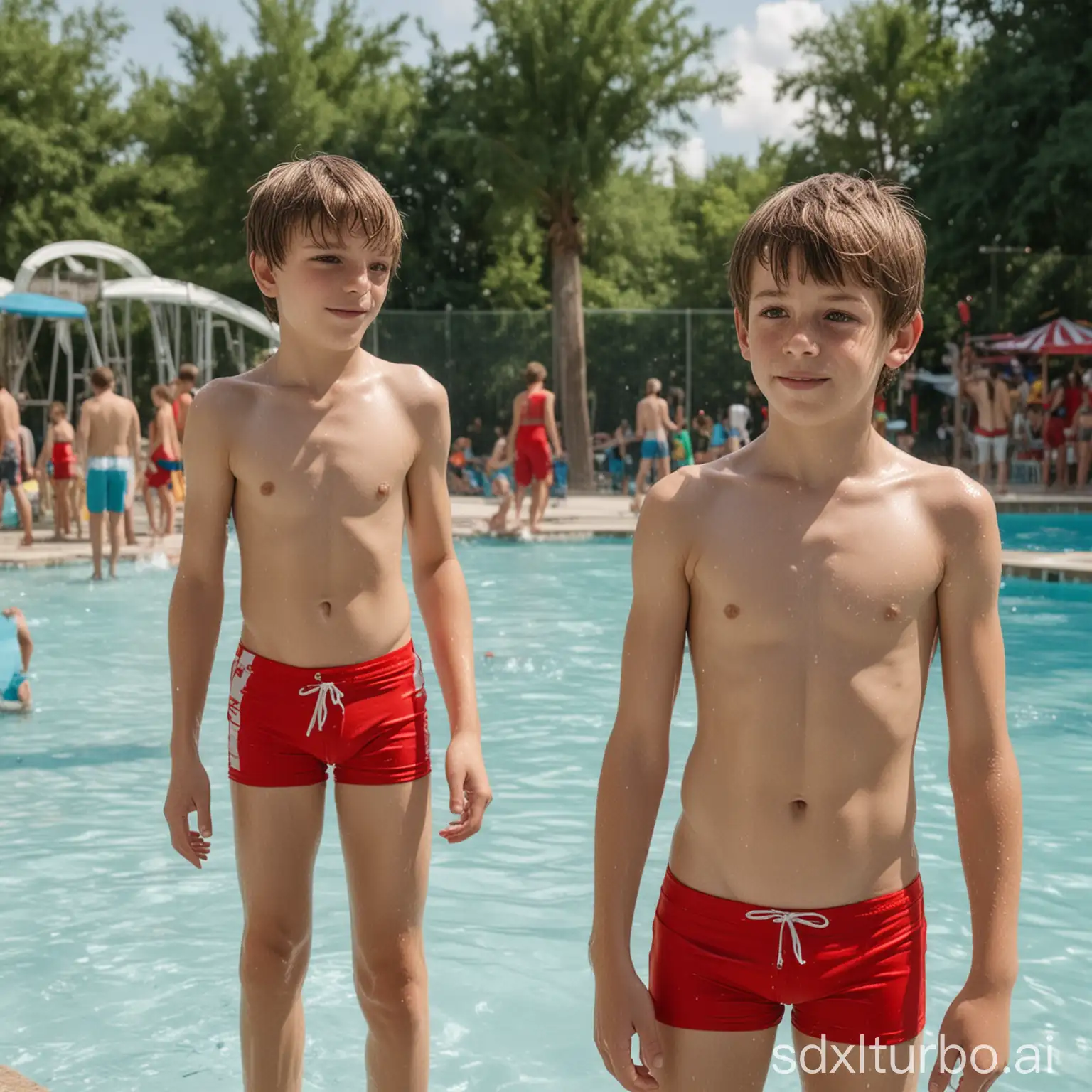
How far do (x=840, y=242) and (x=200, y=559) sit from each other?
1.57 m

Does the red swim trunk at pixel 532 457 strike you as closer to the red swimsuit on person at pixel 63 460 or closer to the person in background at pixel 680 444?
the person in background at pixel 680 444

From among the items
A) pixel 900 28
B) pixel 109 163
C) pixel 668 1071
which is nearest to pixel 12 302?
pixel 668 1071

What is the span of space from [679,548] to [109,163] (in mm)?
42899

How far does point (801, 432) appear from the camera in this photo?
2.18 metres

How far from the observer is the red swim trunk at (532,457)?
708 inches

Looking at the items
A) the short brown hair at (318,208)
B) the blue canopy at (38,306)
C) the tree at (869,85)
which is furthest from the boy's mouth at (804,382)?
the tree at (869,85)

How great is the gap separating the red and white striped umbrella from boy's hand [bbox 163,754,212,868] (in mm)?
23691

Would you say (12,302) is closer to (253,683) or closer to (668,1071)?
(253,683)

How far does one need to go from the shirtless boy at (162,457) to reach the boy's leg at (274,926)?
519 inches

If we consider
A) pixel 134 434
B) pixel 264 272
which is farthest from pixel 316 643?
pixel 134 434

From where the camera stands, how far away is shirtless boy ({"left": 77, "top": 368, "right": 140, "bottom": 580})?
1388 centimetres

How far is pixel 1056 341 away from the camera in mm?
24969

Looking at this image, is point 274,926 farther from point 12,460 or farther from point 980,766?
point 12,460

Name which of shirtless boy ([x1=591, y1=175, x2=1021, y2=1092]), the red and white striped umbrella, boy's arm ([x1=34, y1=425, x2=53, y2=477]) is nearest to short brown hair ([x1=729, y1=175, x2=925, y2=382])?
A: shirtless boy ([x1=591, y1=175, x2=1021, y2=1092])
